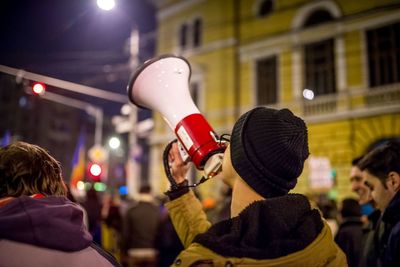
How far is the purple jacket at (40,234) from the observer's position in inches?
56.1

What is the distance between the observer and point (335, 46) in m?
16.0

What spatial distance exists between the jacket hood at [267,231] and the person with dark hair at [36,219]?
1.66 ft

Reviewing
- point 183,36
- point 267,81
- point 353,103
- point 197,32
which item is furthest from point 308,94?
point 183,36

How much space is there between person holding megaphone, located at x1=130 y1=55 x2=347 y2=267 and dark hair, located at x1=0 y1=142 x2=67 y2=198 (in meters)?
0.67

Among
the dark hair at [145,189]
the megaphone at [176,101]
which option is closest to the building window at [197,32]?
the dark hair at [145,189]

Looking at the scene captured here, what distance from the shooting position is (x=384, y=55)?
14.9 m

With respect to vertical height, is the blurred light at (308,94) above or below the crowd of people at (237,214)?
above

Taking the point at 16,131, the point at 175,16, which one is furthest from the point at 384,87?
the point at 16,131

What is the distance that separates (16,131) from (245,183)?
137 feet

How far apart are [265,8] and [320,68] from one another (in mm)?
3940

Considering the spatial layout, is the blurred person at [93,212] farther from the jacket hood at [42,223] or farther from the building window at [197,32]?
the building window at [197,32]

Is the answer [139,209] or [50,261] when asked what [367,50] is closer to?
[139,209]

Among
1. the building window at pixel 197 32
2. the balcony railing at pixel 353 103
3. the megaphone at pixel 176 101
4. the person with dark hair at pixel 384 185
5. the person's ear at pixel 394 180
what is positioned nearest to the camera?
the megaphone at pixel 176 101

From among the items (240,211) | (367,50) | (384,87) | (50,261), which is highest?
(367,50)
